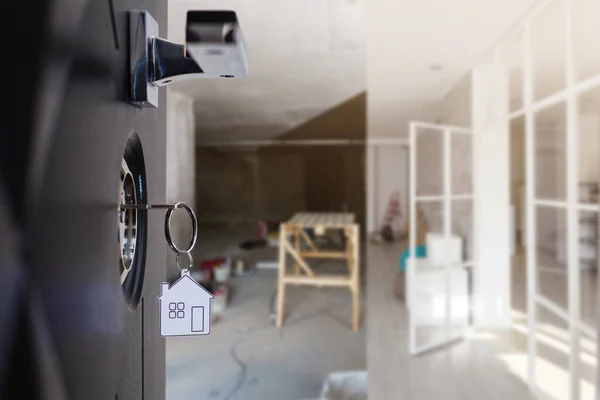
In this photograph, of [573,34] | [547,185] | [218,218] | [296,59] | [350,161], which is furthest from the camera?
[350,161]

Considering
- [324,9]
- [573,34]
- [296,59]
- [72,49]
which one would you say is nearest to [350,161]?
[296,59]

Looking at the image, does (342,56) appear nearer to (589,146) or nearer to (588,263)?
(589,146)

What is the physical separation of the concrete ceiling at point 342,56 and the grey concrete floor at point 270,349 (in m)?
0.53

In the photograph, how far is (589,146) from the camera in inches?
43.7

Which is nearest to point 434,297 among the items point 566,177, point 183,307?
point 566,177

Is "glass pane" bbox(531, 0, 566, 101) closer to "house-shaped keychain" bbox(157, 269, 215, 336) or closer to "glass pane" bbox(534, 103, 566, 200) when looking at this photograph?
"glass pane" bbox(534, 103, 566, 200)

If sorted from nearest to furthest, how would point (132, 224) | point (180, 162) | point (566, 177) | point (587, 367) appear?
point (132, 224)
point (180, 162)
point (587, 367)
point (566, 177)

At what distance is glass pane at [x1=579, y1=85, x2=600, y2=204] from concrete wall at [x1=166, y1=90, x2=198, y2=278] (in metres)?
1.13

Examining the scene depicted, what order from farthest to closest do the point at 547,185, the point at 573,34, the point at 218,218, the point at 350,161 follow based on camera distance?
1. the point at 350,161
2. the point at 547,185
3. the point at 573,34
4. the point at 218,218

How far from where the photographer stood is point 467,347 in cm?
161

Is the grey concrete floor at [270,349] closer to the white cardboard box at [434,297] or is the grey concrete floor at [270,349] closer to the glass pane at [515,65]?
the white cardboard box at [434,297]

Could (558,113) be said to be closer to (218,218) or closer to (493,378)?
(493,378)

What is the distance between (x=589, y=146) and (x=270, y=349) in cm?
121

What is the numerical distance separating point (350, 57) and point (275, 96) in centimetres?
37
